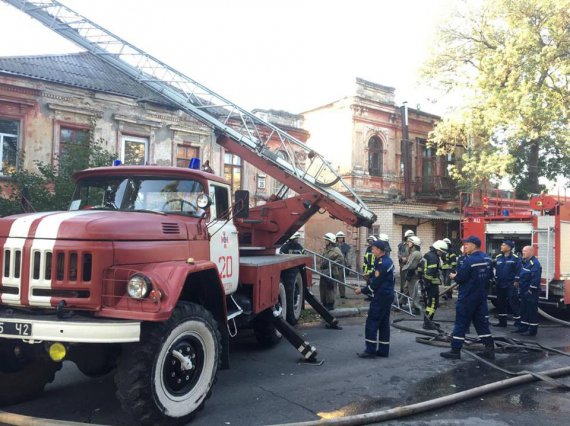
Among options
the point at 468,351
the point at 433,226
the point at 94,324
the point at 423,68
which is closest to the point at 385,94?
the point at 423,68

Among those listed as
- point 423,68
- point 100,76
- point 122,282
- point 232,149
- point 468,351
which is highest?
point 423,68

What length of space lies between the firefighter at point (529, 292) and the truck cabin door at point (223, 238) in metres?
5.99

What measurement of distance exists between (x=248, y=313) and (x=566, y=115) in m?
16.1

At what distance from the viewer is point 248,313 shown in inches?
247

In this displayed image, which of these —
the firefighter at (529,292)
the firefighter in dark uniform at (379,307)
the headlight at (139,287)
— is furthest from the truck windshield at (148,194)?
the firefighter at (529,292)

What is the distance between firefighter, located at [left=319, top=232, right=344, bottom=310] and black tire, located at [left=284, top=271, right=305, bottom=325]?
138 cm

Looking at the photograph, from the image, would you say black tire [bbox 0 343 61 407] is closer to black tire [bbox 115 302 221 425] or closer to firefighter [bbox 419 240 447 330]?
black tire [bbox 115 302 221 425]

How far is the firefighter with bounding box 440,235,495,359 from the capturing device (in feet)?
23.7

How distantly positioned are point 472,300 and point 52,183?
7995mm

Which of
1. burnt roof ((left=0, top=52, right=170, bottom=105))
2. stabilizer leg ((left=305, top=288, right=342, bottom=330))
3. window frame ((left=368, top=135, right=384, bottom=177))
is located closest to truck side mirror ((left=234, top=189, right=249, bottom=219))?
stabilizer leg ((left=305, top=288, right=342, bottom=330))

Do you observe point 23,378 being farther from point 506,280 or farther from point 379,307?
point 506,280

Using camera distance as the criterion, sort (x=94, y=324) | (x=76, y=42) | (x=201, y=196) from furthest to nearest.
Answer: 1. (x=76, y=42)
2. (x=201, y=196)
3. (x=94, y=324)

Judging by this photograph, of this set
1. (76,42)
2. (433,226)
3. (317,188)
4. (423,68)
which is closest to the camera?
(317,188)

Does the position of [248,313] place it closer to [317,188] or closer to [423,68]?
[317,188]
